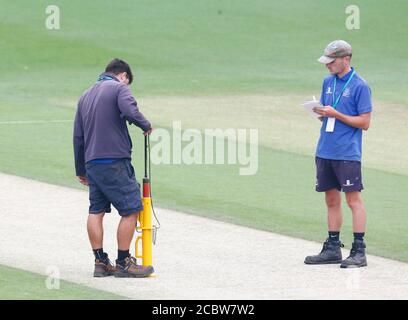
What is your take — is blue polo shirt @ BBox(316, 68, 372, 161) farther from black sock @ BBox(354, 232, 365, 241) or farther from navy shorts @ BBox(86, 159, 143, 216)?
navy shorts @ BBox(86, 159, 143, 216)

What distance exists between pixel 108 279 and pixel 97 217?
0.57m

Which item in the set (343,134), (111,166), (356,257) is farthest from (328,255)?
(111,166)

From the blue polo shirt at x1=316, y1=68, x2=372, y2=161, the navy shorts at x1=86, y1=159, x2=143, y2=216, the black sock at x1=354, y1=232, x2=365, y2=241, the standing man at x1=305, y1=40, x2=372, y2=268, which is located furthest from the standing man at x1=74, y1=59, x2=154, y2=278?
the black sock at x1=354, y1=232, x2=365, y2=241

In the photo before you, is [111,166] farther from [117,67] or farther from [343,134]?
[343,134]

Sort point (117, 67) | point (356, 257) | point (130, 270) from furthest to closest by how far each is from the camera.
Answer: point (356, 257)
point (117, 67)
point (130, 270)

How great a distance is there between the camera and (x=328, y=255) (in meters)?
11.5

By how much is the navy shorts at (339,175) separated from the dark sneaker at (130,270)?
1.94 meters

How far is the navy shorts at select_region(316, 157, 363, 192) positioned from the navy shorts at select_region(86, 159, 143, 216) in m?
1.84

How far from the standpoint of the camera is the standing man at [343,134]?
11477mm

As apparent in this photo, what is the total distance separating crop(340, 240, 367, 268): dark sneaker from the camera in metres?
11.3

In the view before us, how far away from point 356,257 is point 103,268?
7.59ft

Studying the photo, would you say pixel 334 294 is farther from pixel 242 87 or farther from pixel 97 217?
pixel 242 87

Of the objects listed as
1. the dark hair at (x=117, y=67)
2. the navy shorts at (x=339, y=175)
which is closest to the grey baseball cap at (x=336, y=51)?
the navy shorts at (x=339, y=175)

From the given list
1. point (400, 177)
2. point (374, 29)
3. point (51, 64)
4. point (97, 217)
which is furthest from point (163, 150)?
point (374, 29)
